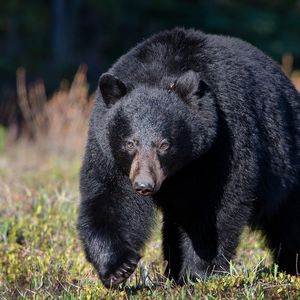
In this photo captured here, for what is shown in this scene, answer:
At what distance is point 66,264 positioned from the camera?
5.92 metres

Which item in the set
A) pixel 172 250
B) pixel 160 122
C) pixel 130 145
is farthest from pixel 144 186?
pixel 172 250

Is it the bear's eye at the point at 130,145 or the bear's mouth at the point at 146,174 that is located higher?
the bear's eye at the point at 130,145

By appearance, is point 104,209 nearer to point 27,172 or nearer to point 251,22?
point 27,172

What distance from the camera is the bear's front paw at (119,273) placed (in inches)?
192

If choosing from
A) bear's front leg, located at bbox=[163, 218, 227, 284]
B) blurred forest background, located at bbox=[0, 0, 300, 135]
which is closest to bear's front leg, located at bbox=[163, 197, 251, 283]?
→ bear's front leg, located at bbox=[163, 218, 227, 284]

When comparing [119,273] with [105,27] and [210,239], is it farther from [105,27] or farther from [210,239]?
[105,27]

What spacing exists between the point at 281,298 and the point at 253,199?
785 millimetres

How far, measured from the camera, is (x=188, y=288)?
4.77m

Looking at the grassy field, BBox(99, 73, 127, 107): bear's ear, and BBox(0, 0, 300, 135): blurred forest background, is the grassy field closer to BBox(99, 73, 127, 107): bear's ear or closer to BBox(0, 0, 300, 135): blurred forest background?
BBox(99, 73, 127, 107): bear's ear

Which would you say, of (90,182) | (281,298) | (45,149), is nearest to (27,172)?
(45,149)

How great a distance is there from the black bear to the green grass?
0.79ft

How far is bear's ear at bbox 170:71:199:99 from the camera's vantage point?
4.86m

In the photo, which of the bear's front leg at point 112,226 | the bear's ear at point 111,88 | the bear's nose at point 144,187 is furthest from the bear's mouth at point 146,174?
the bear's ear at point 111,88

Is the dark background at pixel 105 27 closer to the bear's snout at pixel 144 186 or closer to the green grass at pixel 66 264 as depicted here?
the green grass at pixel 66 264
